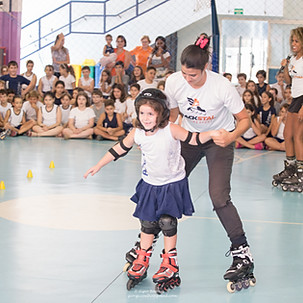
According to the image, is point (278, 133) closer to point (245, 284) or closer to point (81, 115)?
point (81, 115)

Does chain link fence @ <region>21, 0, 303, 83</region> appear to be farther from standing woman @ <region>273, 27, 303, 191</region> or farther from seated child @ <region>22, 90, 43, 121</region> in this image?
standing woman @ <region>273, 27, 303, 191</region>

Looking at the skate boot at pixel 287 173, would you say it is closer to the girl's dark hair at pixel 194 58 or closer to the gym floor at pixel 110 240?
the gym floor at pixel 110 240

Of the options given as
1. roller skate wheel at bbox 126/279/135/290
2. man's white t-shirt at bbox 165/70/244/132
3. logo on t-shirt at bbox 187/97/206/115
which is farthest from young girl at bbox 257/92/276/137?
roller skate wheel at bbox 126/279/135/290

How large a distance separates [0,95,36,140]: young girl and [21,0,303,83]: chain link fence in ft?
15.3

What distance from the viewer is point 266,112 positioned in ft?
35.9

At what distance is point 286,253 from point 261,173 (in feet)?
12.5

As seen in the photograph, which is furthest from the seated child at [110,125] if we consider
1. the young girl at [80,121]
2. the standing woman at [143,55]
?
the standing woman at [143,55]

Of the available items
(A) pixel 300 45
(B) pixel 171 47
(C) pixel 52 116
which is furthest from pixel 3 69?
(A) pixel 300 45

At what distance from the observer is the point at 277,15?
16406 millimetres

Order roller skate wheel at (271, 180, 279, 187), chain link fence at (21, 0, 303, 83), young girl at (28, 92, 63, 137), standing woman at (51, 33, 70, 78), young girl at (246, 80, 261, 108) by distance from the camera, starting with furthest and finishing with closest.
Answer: chain link fence at (21, 0, 303, 83) → standing woman at (51, 33, 70, 78) → young girl at (28, 92, 63, 137) → young girl at (246, 80, 261, 108) → roller skate wheel at (271, 180, 279, 187)

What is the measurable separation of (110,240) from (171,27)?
39.2ft

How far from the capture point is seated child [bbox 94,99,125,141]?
11.4m

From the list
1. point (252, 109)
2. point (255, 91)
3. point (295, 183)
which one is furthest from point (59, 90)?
point (295, 183)

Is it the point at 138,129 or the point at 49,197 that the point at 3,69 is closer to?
the point at 49,197
